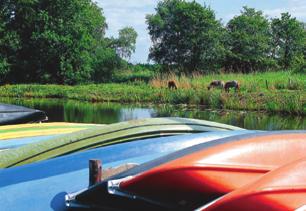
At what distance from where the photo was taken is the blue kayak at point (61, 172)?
1.49 metres

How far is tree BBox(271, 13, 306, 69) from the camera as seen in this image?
2791cm

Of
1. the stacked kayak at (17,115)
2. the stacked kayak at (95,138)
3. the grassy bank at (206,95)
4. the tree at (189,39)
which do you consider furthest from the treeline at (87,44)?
the stacked kayak at (95,138)

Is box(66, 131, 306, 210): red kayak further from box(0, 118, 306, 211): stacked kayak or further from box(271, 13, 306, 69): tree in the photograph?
box(271, 13, 306, 69): tree

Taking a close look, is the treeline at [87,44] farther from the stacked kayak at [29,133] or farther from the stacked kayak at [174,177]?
the stacked kayak at [174,177]

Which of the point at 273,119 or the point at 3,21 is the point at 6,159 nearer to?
the point at 273,119

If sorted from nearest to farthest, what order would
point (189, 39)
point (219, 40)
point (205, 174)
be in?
point (205, 174) → point (189, 39) → point (219, 40)

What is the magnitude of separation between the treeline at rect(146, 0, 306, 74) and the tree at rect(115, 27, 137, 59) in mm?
7125

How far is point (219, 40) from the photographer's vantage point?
25469 millimetres

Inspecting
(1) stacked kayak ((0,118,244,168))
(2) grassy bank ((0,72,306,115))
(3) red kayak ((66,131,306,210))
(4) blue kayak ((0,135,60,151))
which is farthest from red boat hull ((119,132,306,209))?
(2) grassy bank ((0,72,306,115))

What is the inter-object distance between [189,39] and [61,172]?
23.3 meters

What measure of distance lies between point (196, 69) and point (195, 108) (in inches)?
518

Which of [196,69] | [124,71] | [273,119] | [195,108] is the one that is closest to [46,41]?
[124,71]

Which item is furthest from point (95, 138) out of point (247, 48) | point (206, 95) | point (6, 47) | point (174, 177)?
point (247, 48)

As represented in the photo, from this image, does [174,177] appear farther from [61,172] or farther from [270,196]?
[61,172]
